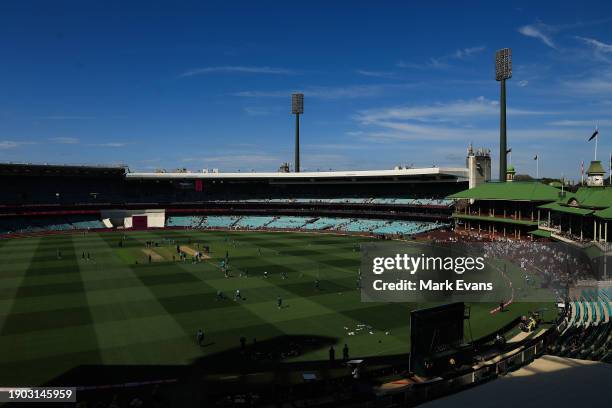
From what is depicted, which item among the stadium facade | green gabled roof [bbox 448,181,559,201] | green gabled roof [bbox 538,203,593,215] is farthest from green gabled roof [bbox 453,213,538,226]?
green gabled roof [bbox 538,203,593,215]

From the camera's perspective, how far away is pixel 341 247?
6334 cm

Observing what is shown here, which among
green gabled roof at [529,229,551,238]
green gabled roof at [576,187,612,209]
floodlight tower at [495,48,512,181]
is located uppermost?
floodlight tower at [495,48,512,181]

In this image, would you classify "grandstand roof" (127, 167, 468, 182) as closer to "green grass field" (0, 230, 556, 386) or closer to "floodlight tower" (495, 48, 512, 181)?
"floodlight tower" (495, 48, 512, 181)

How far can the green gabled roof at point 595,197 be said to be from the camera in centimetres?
3796

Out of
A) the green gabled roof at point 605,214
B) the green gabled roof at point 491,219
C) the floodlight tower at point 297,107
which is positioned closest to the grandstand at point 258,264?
the green gabled roof at point 491,219

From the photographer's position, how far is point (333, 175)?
323 ft

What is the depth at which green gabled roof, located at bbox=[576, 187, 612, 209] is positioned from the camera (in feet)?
125

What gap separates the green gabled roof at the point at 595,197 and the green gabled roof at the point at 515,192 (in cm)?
1035

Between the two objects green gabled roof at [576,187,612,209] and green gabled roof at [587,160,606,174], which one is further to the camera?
green gabled roof at [587,160,606,174]

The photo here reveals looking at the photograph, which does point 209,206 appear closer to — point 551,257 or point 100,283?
point 100,283

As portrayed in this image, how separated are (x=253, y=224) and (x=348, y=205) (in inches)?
839

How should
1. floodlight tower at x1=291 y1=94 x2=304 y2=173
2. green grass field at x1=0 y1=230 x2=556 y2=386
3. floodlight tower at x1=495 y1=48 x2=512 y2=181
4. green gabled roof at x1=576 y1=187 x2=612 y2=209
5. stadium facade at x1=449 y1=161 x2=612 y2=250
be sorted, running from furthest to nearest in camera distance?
floodlight tower at x1=291 y1=94 x2=304 y2=173, floodlight tower at x1=495 y1=48 x2=512 y2=181, stadium facade at x1=449 y1=161 x2=612 y2=250, green gabled roof at x1=576 y1=187 x2=612 y2=209, green grass field at x1=0 y1=230 x2=556 y2=386

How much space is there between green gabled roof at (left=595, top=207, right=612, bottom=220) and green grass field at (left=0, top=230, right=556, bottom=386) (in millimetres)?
9743

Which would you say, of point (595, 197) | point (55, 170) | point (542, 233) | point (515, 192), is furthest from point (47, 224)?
point (595, 197)
